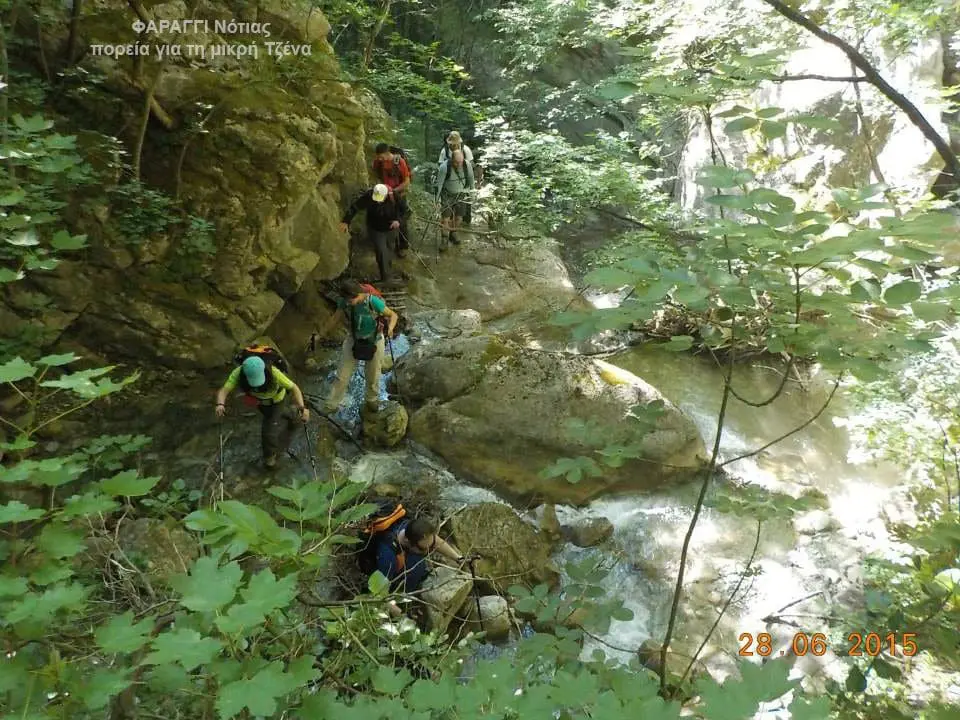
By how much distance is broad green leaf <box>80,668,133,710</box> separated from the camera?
1138mm

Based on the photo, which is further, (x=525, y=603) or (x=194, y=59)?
(x=194, y=59)

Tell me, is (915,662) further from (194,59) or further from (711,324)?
(194,59)

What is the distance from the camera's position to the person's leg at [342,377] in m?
6.52

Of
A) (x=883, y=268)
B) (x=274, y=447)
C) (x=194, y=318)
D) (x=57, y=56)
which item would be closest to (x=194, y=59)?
(x=57, y=56)

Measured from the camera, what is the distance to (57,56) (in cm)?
532

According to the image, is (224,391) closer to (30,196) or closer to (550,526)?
(30,196)

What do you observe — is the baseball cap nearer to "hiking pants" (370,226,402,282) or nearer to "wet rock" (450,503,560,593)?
"wet rock" (450,503,560,593)

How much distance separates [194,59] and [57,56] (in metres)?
1.36

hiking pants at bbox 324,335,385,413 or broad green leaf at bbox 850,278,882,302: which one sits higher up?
broad green leaf at bbox 850,278,882,302

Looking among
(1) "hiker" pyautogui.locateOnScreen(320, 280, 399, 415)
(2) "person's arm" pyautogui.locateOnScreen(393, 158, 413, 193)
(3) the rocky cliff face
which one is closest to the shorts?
(2) "person's arm" pyautogui.locateOnScreen(393, 158, 413, 193)

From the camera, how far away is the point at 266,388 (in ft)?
16.9

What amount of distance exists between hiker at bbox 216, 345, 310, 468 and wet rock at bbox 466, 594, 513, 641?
8.21 ft

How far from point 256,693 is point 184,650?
17cm
